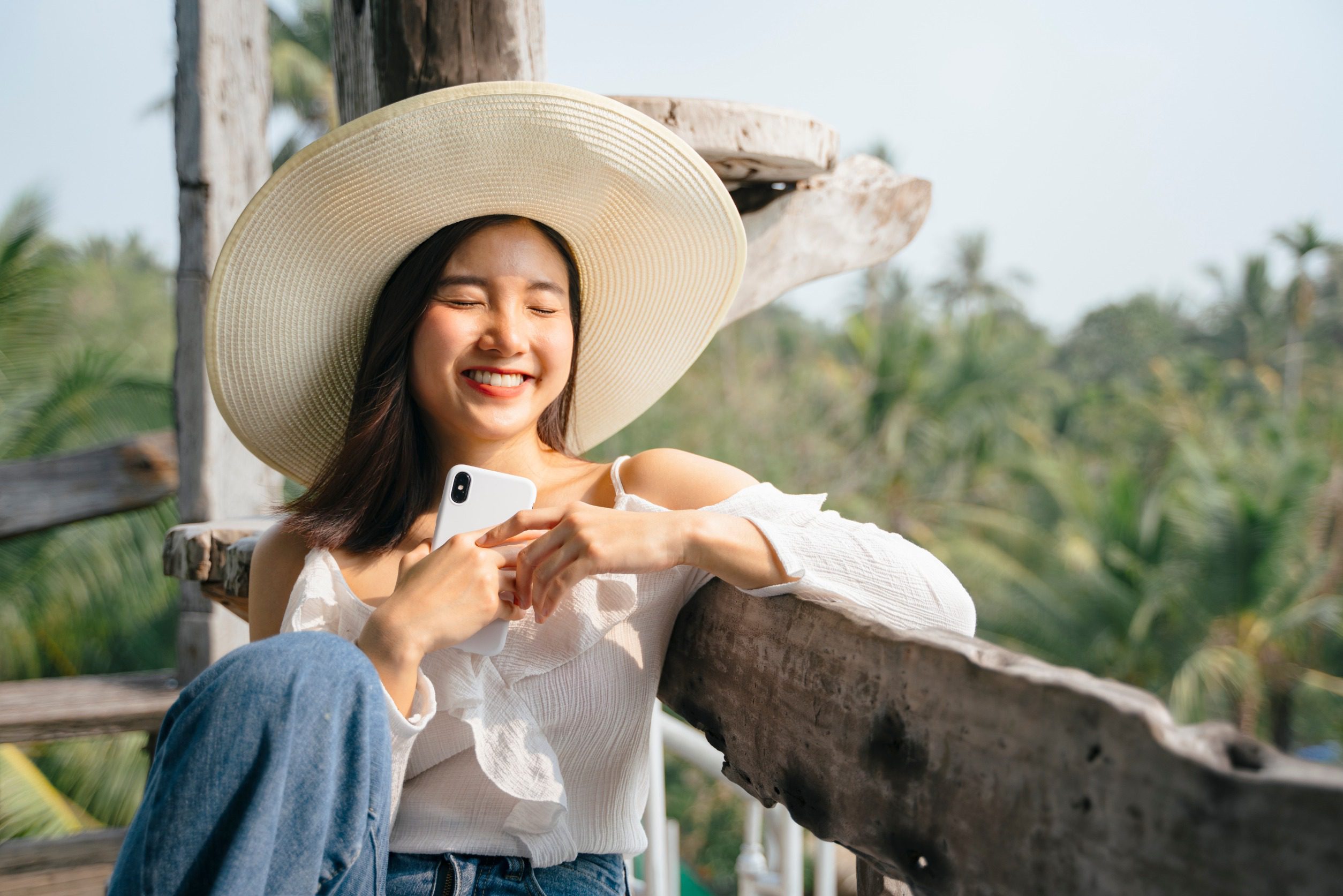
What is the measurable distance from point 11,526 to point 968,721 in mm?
3161

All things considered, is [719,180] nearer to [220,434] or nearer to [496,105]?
[496,105]

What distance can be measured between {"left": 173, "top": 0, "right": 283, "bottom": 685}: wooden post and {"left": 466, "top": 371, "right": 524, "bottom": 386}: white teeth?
1.65 metres

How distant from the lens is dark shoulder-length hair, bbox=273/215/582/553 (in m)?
1.52

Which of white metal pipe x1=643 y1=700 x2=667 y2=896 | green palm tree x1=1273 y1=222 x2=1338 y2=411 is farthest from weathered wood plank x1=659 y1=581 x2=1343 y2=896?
green palm tree x1=1273 y1=222 x2=1338 y2=411

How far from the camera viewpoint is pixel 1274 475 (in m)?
12.4

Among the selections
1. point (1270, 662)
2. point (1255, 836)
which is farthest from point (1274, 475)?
point (1255, 836)

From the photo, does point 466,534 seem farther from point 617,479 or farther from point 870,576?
point 870,576

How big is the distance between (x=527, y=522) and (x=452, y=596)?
131 mm

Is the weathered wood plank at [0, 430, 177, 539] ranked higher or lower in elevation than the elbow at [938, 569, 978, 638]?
lower

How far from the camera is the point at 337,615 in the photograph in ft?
4.67

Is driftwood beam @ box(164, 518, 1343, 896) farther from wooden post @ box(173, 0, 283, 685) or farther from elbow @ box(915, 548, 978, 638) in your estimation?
wooden post @ box(173, 0, 283, 685)

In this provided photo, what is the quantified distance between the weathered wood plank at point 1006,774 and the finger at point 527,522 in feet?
0.90

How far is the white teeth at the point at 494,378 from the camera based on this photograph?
148 cm

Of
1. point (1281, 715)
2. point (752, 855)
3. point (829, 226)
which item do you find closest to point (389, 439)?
point (829, 226)
